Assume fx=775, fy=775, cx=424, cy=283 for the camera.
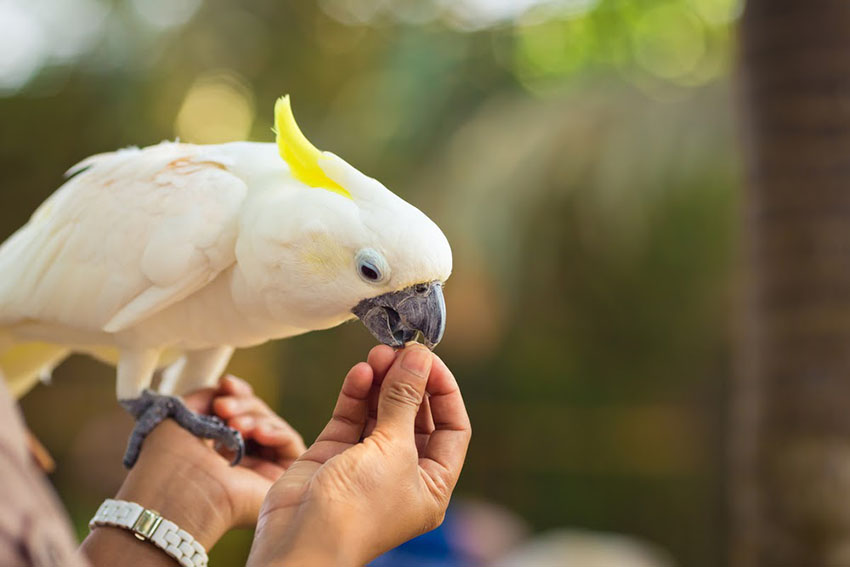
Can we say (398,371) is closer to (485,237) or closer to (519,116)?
(485,237)

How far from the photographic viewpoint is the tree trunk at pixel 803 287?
1925 mm

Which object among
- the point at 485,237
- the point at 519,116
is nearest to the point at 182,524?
the point at 485,237

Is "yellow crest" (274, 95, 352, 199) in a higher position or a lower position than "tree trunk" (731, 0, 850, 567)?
lower

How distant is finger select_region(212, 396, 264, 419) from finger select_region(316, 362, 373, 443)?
15.2 inches

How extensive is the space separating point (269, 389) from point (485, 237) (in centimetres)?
159

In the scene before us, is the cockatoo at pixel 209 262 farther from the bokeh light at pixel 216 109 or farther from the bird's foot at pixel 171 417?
the bokeh light at pixel 216 109

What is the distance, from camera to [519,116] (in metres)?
3.96

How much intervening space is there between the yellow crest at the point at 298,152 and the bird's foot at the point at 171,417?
45cm

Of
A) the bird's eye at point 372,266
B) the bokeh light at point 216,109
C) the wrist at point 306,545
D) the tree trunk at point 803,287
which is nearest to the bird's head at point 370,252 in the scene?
the bird's eye at point 372,266

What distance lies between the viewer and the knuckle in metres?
0.95

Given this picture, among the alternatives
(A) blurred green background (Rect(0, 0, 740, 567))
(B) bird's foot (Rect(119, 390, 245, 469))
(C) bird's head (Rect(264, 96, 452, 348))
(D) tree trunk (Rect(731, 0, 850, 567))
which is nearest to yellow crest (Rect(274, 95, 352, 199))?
(C) bird's head (Rect(264, 96, 452, 348))

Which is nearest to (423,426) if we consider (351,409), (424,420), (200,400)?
(424,420)

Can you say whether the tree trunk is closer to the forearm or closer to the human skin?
the human skin

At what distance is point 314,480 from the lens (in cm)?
87
